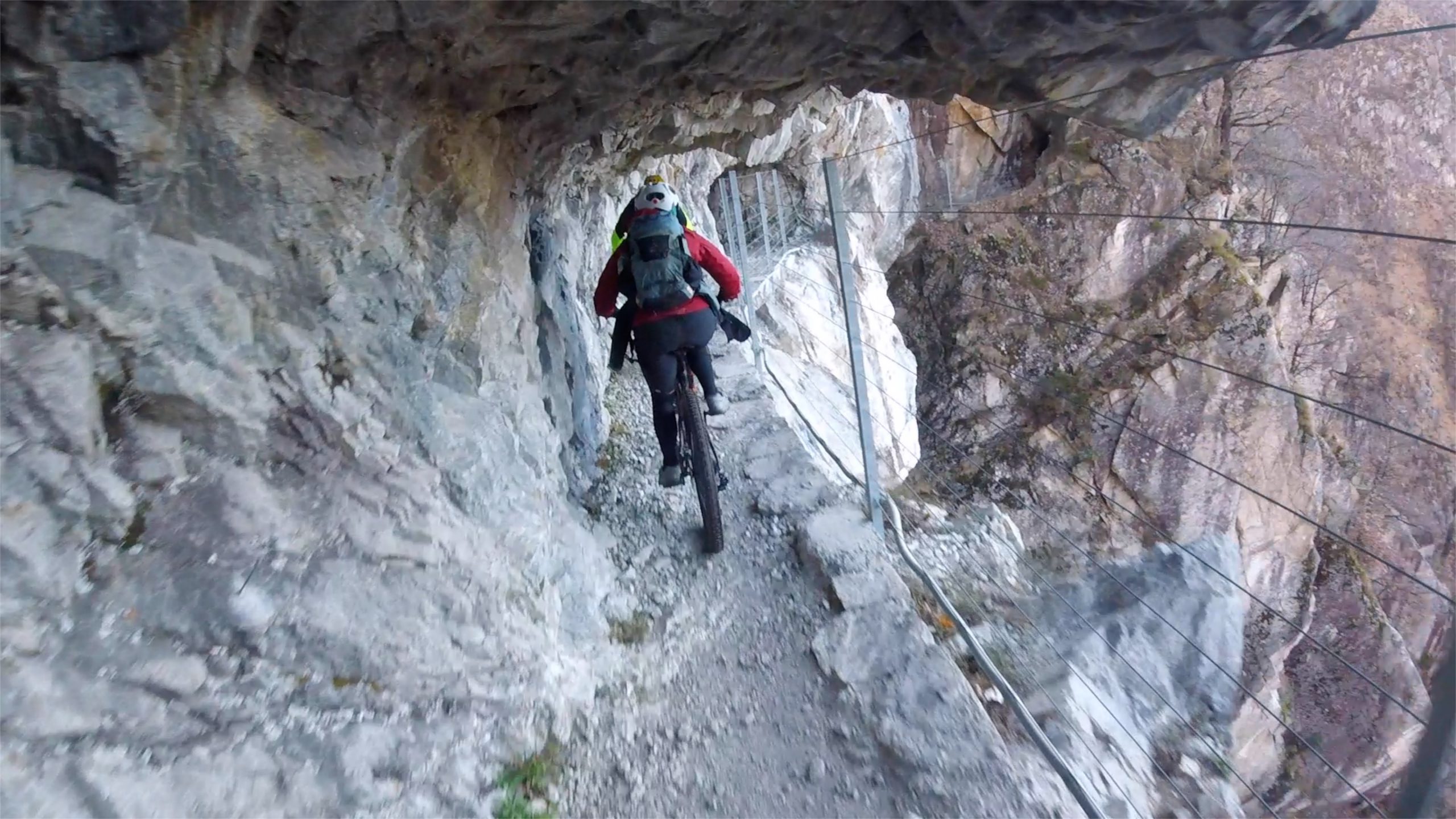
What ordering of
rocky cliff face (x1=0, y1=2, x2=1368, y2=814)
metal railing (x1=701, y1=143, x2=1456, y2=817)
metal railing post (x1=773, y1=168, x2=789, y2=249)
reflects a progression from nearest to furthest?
metal railing (x1=701, y1=143, x2=1456, y2=817) → rocky cliff face (x1=0, y1=2, x2=1368, y2=814) → metal railing post (x1=773, y1=168, x2=789, y2=249)

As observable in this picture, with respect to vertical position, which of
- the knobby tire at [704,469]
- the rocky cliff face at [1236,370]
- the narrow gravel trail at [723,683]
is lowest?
the rocky cliff face at [1236,370]

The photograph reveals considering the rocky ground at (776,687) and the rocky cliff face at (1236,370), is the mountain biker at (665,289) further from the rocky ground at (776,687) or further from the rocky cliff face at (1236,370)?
the rocky cliff face at (1236,370)

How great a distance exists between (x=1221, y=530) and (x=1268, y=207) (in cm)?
766

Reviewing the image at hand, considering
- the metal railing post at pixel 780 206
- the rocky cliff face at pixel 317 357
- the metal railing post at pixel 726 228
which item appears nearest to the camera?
the rocky cliff face at pixel 317 357

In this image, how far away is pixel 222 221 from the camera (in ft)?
6.68

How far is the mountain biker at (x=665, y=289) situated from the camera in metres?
3.66

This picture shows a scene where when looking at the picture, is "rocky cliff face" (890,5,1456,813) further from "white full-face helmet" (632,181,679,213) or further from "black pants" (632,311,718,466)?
"white full-face helmet" (632,181,679,213)

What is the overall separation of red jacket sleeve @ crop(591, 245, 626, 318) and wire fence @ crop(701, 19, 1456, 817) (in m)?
1.10

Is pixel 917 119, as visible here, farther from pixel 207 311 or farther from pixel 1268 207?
pixel 207 311

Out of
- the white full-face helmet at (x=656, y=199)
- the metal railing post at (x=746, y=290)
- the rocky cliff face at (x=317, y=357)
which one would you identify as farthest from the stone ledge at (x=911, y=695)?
the metal railing post at (x=746, y=290)

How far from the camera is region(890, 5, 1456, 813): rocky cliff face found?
13.4 meters

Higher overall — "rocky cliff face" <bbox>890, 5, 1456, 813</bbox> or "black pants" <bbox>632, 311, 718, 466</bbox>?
"black pants" <bbox>632, 311, 718, 466</bbox>

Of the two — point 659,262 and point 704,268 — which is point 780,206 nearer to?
point 704,268

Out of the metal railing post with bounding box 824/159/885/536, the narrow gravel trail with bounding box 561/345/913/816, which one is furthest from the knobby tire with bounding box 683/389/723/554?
the metal railing post with bounding box 824/159/885/536
